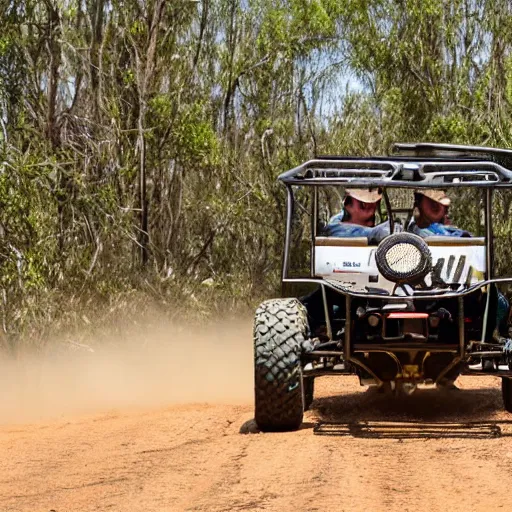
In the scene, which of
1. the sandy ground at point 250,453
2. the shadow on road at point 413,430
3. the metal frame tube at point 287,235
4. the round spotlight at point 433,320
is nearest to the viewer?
the sandy ground at point 250,453

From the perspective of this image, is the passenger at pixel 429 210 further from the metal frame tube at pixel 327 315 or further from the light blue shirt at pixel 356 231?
the metal frame tube at pixel 327 315

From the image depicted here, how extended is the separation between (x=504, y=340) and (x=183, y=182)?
1422 centimetres

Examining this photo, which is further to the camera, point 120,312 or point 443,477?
point 120,312

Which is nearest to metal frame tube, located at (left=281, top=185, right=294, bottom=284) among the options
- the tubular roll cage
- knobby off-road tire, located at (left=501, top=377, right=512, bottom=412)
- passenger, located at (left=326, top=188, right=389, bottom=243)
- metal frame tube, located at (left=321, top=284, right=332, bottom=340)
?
the tubular roll cage

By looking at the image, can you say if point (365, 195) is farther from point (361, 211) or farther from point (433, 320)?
point (433, 320)

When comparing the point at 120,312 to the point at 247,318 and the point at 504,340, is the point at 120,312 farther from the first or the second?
the point at 504,340

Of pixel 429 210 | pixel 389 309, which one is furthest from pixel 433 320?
pixel 429 210

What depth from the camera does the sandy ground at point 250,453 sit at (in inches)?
247

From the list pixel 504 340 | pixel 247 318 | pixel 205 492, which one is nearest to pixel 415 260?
pixel 504 340

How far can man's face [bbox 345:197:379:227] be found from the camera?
34.1 ft

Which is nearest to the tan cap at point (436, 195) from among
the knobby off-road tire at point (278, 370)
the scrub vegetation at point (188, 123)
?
the knobby off-road tire at point (278, 370)

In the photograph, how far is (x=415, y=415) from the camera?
1020 centimetres

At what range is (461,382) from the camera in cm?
1338

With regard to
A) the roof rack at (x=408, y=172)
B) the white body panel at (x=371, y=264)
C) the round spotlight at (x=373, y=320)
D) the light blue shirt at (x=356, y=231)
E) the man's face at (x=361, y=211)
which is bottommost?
the round spotlight at (x=373, y=320)
